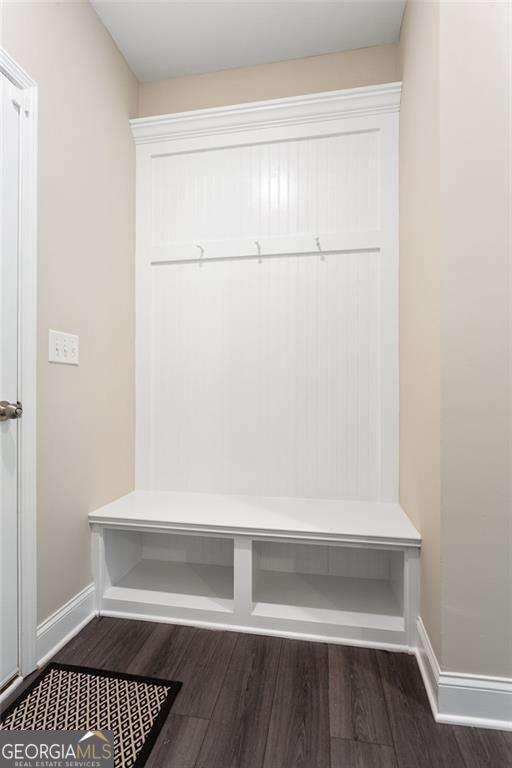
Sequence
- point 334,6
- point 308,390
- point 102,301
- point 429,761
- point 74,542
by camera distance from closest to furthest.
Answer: point 429,761
point 74,542
point 334,6
point 102,301
point 308,390

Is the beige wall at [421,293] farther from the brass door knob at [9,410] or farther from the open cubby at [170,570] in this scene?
the brass door knob at [9,410]

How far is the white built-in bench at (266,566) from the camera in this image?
62.9 inches

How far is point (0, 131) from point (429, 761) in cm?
226

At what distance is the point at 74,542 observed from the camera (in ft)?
5.48

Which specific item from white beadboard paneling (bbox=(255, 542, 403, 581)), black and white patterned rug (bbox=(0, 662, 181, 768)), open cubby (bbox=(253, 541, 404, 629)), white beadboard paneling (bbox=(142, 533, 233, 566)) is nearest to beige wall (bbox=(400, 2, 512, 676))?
open cubby (bbox=(253, 541, 404, 629))

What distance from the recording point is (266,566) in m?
2.08

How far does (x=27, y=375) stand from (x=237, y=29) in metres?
1.87

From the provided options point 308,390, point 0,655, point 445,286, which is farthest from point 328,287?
point 0,655

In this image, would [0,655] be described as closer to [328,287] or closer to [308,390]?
[308,390]

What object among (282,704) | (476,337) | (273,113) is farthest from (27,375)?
(273,113)

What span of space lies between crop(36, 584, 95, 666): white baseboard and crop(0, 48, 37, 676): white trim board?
0.06m

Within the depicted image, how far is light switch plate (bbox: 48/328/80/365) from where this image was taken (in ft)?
5.07

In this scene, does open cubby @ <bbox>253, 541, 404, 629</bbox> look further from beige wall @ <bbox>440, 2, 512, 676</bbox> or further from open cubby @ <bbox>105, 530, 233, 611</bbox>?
beige wall @ <bbox>440, 2, 512, 676</bbox>

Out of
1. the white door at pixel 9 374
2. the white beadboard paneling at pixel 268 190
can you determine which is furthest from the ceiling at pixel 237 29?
the white door at pixel 9 374
